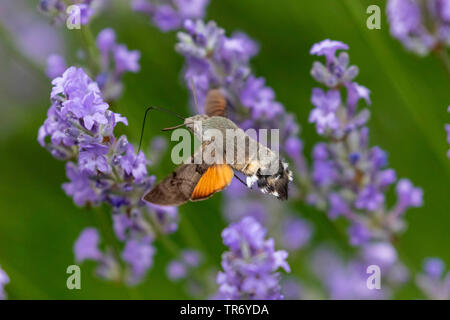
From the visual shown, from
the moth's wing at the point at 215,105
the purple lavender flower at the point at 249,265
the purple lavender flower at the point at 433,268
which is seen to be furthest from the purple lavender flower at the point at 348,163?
the purple lavender flower at the point at 249,265

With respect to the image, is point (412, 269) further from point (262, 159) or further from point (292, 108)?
point (292, 108)

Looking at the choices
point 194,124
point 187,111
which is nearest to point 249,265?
point 194,124

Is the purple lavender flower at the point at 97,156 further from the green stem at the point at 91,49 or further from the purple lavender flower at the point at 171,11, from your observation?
the purple lavender flower at the point at 171,11

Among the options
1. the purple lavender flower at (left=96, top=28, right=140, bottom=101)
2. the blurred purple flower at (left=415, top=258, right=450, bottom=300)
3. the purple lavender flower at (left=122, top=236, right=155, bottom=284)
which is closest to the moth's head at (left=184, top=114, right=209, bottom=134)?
the purple lavender flower at (left=96, top=28, right=140, bottom=101)

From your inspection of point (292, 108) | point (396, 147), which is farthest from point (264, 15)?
point (396, 147)

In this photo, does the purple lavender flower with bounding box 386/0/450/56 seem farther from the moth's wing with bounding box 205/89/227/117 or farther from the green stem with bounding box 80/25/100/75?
the green stem with bounding box 80/25/100/75

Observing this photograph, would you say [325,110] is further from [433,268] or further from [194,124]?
[433,268]
